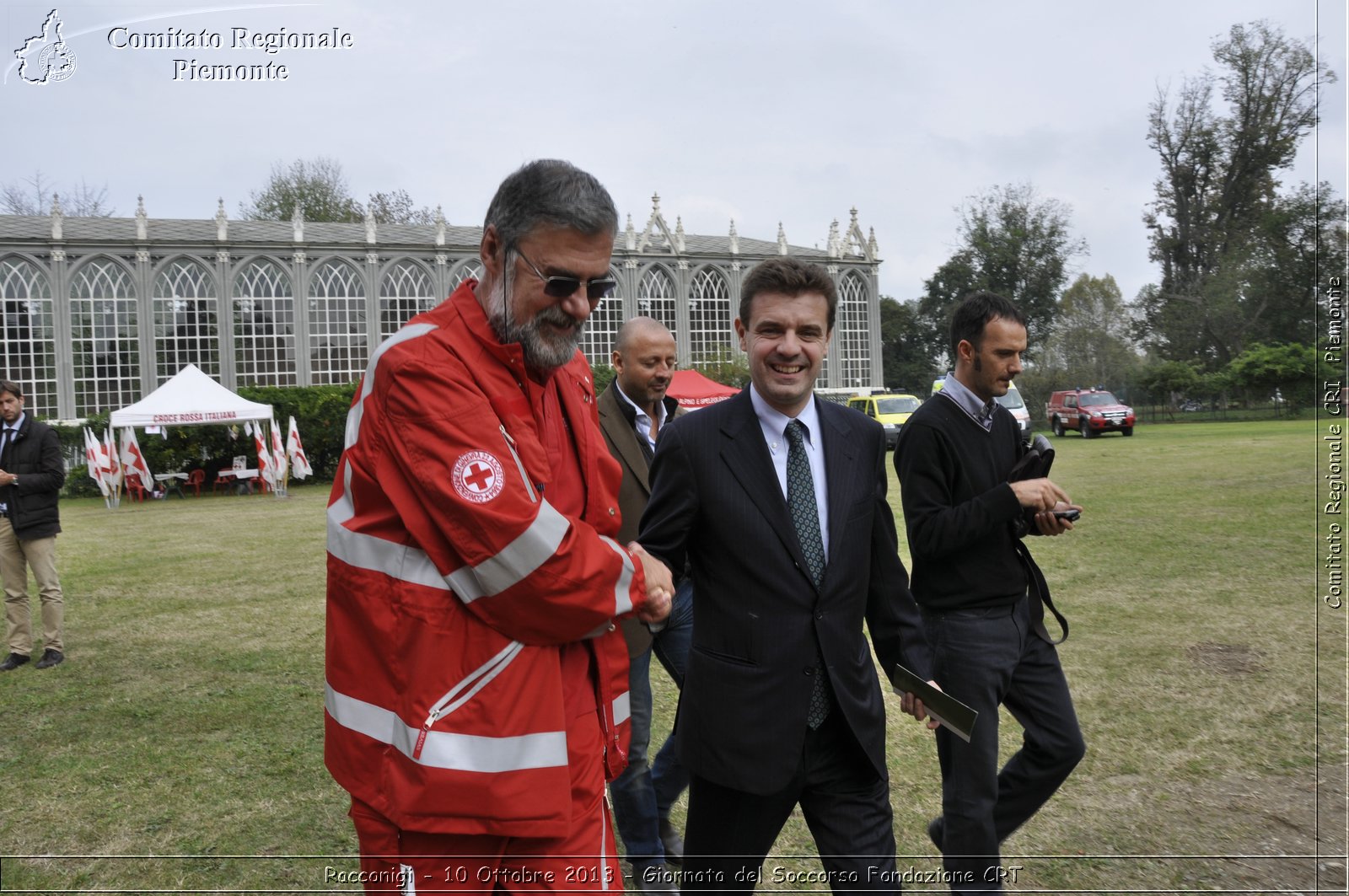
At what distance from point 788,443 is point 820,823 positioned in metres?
1.07

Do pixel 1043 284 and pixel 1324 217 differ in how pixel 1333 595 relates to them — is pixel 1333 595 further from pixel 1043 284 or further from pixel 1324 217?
pixel 1043 284

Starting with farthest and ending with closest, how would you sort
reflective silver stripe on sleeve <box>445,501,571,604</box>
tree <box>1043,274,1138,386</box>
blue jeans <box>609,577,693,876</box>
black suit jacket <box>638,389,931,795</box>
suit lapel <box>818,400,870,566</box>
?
tree <box>1043,274,1138,386</box> → blue jeans <box>609,577,693,876</box> → suit lapel <box>818,400,870,566</box> → black suit jacket <box>638,389,931,795</box> → reflective silver stripe on sleeve <box>445,501,571,604</box>

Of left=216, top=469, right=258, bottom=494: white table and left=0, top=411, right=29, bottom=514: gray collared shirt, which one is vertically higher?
left=0, top=411, right=29, bottom=514: gray collared shirt

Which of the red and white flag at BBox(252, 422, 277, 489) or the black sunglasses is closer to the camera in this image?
the black sunglasses

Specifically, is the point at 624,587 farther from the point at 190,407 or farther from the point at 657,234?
the point at 657,234

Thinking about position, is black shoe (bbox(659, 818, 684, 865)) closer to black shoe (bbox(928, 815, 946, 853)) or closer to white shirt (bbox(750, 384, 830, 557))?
black shoe (bbox(928, 815, 946, 853))

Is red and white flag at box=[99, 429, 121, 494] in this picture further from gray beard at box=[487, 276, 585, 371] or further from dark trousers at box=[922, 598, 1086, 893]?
gray beard at box=[487, 276, 585, 371]

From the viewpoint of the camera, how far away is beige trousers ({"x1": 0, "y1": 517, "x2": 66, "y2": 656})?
7.86 metres

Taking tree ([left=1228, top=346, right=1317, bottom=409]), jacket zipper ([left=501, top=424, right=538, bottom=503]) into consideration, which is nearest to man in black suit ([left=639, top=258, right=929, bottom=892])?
jacket zipper ([left=501, top=424, right=538, bottom=503])

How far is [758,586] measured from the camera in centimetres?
264

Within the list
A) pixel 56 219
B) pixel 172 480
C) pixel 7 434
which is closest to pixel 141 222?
pixel 56 219

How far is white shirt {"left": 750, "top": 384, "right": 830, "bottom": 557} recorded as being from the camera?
9.07 feet

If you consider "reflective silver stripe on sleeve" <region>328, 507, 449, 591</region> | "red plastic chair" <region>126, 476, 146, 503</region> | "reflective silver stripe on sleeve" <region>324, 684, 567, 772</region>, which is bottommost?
"red plastic chair" <region>126, 476, 146, 503</region>


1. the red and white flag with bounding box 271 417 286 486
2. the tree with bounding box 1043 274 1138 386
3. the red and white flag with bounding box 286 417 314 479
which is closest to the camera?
the red and white flag with bounding box 271 417 286 486
